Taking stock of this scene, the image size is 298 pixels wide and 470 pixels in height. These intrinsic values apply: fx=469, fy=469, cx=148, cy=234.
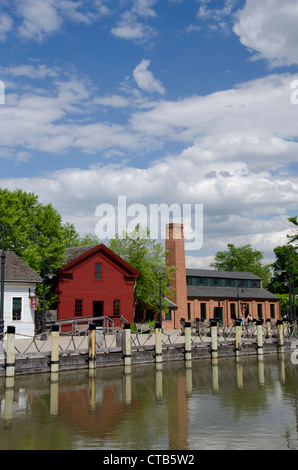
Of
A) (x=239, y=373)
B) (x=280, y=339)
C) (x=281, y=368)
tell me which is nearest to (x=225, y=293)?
(x=280, y=339)

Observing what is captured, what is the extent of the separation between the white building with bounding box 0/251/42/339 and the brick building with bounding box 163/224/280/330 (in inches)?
793

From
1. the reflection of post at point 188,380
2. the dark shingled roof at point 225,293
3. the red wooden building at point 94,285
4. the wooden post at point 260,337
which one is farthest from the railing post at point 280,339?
the dark shingled roof at point 225,293

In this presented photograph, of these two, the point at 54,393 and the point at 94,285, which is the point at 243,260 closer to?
the point at 94,285

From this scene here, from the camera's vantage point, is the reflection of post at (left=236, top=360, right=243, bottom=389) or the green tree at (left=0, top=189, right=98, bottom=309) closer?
the reflection of post at (left=236, top=360, right=243, bottom=389)

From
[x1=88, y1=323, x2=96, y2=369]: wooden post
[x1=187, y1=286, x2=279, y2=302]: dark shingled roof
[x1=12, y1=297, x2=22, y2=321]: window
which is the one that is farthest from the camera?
[x1=187, y1=286, x2=279, y2=302]: dark shingled roof

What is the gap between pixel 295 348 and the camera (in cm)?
3453

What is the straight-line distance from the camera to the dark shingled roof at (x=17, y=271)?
3450 centimetres

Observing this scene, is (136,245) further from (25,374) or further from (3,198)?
(25,374)

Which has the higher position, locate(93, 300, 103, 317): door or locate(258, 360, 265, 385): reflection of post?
locate(93, 300, 103, 317): door

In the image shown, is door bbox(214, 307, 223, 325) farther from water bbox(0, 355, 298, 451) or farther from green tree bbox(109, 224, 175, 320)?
water bbox(0, 355, 298, 451)

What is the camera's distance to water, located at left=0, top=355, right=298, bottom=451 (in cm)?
1152

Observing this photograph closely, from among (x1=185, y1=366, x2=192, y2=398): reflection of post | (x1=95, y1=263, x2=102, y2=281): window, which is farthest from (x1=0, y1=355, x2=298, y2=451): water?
(x1=95, y1=263, x2=102, y2=281): window
